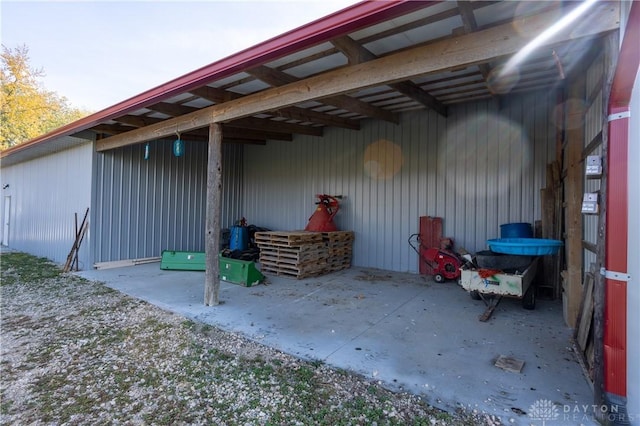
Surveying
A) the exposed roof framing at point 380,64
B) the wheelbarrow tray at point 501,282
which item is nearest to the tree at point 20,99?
the exposed roof framing at point 380,64

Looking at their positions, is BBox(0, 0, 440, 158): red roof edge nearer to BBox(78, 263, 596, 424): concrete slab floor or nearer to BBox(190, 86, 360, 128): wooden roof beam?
BBox(190, 86, 360, 128): wooden roof beam

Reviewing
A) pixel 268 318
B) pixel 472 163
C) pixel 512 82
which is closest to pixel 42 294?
pixel 268 318

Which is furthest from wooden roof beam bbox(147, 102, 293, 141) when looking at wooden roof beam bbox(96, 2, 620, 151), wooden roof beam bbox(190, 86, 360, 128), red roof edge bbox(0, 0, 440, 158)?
wooden roof beam bbox(96, 2, 620, 151)

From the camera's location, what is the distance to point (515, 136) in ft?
18.5

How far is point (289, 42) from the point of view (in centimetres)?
276

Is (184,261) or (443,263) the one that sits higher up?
(443,263)

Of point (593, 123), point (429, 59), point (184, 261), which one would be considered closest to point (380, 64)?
point (429, 59)

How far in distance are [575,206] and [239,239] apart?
Result: 22.1ft

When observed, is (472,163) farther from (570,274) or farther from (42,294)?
(42,294)

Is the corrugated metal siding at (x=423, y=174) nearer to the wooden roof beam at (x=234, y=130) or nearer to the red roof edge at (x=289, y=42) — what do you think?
the wooden roof beam at (x=234, y=130)

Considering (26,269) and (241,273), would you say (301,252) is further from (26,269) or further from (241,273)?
(26,269)

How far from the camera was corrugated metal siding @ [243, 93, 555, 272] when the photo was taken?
5.54 m

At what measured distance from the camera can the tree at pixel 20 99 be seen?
16000 mm

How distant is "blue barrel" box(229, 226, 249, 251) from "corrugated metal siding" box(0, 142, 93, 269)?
9.95 feet
